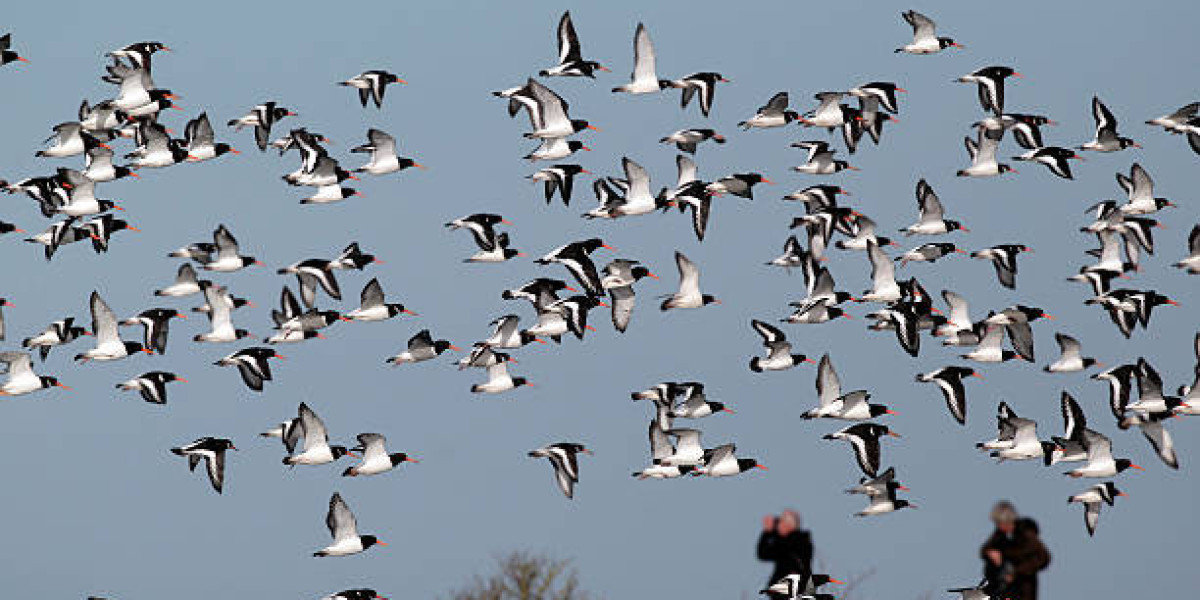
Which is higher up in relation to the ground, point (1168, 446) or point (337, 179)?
point (337, 179)

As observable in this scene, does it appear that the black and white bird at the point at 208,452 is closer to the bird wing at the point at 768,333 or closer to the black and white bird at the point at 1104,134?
the bird wing at the point at 768,333

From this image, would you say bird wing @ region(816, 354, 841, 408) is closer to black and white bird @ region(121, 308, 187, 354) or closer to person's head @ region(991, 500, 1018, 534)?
black and white bird @ region(121, 308, 187, 354)

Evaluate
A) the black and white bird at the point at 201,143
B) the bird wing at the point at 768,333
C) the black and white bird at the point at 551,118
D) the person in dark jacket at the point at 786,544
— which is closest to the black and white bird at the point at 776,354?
the bird wing at the point at 768,333

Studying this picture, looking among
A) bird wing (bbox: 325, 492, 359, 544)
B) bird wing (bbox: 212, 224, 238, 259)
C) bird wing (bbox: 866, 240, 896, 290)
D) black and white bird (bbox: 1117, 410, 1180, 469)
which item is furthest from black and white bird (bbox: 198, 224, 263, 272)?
black and white bird (bbox: 1117, 410, 1180, 469)

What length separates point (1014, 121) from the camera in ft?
118

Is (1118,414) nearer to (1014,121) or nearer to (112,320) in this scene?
(1014,121)

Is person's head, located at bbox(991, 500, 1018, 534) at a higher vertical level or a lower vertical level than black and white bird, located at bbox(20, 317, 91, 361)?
lower

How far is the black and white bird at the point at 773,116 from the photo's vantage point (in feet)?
115

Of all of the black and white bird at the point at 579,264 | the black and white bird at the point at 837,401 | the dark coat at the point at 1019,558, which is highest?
the black and white bird at the point at 579,264

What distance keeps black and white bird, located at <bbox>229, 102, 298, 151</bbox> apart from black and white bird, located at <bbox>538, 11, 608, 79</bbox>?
5.72 meters

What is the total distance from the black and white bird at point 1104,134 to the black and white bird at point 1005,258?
274cm

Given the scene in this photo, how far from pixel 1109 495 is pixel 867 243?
6.28 meters

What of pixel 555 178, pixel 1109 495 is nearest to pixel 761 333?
pixel 555 178

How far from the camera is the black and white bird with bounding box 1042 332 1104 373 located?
35281mm
